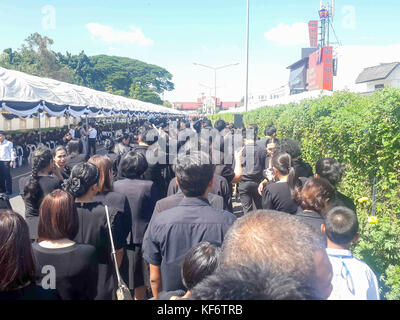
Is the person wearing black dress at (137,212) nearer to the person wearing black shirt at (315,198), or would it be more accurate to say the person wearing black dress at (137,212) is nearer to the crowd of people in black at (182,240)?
the crowd of people in black at (182,240)

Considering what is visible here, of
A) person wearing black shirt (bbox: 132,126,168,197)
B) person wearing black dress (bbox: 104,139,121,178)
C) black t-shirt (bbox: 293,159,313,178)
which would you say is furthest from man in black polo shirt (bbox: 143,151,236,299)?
person wearing black dress (bbox: 104,139,121,178)

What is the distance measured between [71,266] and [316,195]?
1.99 metres

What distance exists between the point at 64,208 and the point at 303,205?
6.34 feet

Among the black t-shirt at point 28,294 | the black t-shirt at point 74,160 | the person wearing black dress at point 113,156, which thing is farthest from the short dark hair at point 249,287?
the person wearing black dress at point 113,156

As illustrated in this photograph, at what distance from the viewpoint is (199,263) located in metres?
1.98

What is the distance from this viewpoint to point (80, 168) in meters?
3.20

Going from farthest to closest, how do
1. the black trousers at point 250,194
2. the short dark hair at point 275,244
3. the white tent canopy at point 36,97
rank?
the white tent canopy at point 36,97 → the black trousers at point 250,194 → the short dark hair at point 275,244

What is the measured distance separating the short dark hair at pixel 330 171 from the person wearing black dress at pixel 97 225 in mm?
2055

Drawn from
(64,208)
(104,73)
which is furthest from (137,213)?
(104,73)

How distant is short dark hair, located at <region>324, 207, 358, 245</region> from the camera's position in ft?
8.53

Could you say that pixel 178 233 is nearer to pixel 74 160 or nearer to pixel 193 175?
pixel 193 175

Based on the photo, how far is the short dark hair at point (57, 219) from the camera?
2.45 m

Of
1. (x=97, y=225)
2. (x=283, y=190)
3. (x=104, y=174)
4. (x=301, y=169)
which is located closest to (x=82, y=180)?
(x=97, y=225)

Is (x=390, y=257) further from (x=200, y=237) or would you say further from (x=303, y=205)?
(x=200, y=237)
